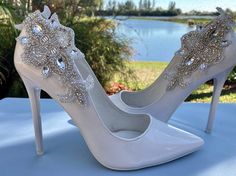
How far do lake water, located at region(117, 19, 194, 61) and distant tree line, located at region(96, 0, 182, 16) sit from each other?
81 mm

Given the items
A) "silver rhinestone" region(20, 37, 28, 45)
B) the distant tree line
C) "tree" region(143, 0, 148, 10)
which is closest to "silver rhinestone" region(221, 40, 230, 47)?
"silver rhinestone" region(20, 37, 28, 45)

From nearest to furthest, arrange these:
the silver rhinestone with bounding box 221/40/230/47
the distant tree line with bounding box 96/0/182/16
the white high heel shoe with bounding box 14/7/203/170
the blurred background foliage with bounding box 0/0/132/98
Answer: the white high heel shoe with bounding box 14/7/203/170
the silver rhinestone with bounding box 221/40/230/47
the blurred background foliage with bounding box 0/0/132/98
the distant tree line with bounding box 96/0/182/16

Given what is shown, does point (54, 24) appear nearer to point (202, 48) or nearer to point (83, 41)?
point (202, 48)

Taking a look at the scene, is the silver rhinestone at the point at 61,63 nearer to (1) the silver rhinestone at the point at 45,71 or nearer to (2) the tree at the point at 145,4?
(1) the silver rhinestone at the point at 45,71

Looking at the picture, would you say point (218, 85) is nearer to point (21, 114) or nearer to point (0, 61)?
point (21, 114)

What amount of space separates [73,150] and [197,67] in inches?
14.0

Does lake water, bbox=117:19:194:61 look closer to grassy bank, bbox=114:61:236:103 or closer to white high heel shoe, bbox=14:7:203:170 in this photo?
grassy bank, bbox=114:61:236:103

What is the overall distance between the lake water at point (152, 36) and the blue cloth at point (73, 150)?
1614 mm

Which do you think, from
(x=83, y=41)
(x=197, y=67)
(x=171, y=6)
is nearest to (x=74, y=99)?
(x=197, y=67)

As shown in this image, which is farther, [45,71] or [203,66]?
[203,66]

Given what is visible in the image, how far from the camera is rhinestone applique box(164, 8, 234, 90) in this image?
79 centimetres

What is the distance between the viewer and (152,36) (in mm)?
2924

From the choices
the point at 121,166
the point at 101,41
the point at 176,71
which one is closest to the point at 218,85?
the point at 176,71

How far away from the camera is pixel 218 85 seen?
2.79 feet
